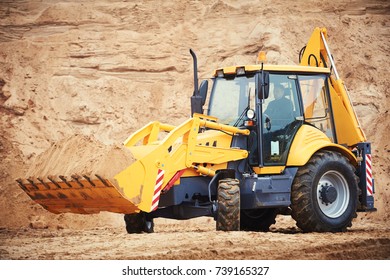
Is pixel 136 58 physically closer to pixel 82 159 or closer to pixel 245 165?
pixel 245 165

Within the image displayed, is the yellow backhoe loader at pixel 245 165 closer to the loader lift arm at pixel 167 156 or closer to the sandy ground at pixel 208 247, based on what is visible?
the loader lift arm at pixel 167 156

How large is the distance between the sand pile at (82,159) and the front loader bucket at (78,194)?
104 mm

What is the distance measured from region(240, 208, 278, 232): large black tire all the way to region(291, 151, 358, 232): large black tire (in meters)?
1.36

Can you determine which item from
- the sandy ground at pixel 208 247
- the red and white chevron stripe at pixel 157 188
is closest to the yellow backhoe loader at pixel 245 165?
the red and white chevron stripe at pixel 157 188

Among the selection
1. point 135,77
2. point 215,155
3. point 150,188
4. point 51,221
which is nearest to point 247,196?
point 215,155

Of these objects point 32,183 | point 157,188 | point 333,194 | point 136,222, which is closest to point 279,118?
point 333,194

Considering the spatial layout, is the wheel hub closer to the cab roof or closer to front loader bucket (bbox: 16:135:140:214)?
the cab roof

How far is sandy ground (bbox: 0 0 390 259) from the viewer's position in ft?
70.4

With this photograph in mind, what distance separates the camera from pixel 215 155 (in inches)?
519

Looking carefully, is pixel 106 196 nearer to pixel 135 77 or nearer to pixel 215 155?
pixel 215 155

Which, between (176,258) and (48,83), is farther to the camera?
(48,83)

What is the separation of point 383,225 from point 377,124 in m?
5.07

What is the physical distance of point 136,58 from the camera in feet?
77.0

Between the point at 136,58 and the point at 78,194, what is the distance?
38.4ft
